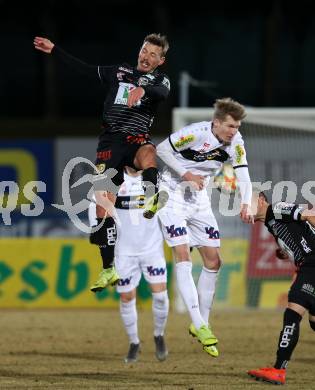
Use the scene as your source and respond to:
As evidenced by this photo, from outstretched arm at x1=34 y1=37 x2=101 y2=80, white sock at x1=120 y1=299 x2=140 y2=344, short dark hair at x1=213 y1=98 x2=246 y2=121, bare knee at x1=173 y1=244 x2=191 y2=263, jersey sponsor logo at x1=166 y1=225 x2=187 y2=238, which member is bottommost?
white sock at x1=120 y1=299 x2=140 y2=344

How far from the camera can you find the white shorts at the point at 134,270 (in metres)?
14.7

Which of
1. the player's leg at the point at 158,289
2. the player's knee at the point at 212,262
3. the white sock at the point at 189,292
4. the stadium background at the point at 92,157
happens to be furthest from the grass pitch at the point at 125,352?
the player's knee at the point at 212,262

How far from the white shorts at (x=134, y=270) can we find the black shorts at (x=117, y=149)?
287 cm

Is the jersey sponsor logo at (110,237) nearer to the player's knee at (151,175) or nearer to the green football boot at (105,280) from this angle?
the green football boot at (105,280)

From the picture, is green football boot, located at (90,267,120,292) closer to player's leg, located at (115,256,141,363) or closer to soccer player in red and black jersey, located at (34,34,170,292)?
soccer player in red and black jersey, located at (34,34,170,292)

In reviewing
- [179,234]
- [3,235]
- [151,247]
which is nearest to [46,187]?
[3,235]

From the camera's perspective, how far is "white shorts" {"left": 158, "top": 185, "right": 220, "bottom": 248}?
1263 cm

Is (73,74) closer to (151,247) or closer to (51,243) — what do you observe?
(51,243)

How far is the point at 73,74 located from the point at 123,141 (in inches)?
753

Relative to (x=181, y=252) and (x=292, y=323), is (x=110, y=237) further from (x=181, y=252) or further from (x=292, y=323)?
(x=292, y=323)

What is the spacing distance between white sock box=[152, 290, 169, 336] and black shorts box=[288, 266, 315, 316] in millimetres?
3005

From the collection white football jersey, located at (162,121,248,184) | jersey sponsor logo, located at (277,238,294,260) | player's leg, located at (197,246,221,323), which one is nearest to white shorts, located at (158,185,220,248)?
player's leg, located at (197,246,221,323)

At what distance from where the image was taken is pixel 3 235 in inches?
871

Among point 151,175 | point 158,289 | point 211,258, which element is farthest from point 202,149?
point 158,289
